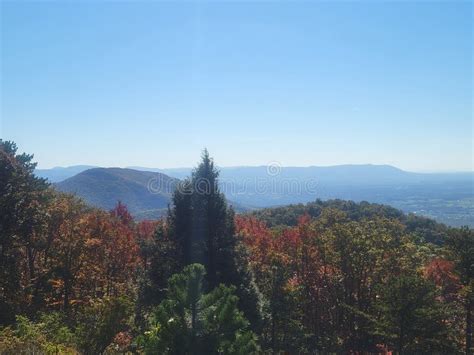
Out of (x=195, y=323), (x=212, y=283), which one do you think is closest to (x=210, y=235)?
(x=212, y=283)

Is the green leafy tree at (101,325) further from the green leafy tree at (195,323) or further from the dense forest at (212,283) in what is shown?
the green leafy tree at (195,323)

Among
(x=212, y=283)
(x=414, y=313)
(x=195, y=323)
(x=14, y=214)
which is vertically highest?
(x=14, y=214)

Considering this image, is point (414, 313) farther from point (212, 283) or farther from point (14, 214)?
point (14, 214)

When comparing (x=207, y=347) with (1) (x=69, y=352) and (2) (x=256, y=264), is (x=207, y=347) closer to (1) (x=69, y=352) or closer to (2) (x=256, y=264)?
(1) (x=69, y=352)

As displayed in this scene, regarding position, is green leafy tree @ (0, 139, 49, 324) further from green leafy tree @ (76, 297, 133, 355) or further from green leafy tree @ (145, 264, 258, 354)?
green leafy tree @ (145, 264, 258, 354)

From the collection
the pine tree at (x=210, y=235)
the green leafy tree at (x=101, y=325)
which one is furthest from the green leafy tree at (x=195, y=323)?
the pine tree at (x=210, y=235)

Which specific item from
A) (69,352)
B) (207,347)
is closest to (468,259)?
(207,347)
